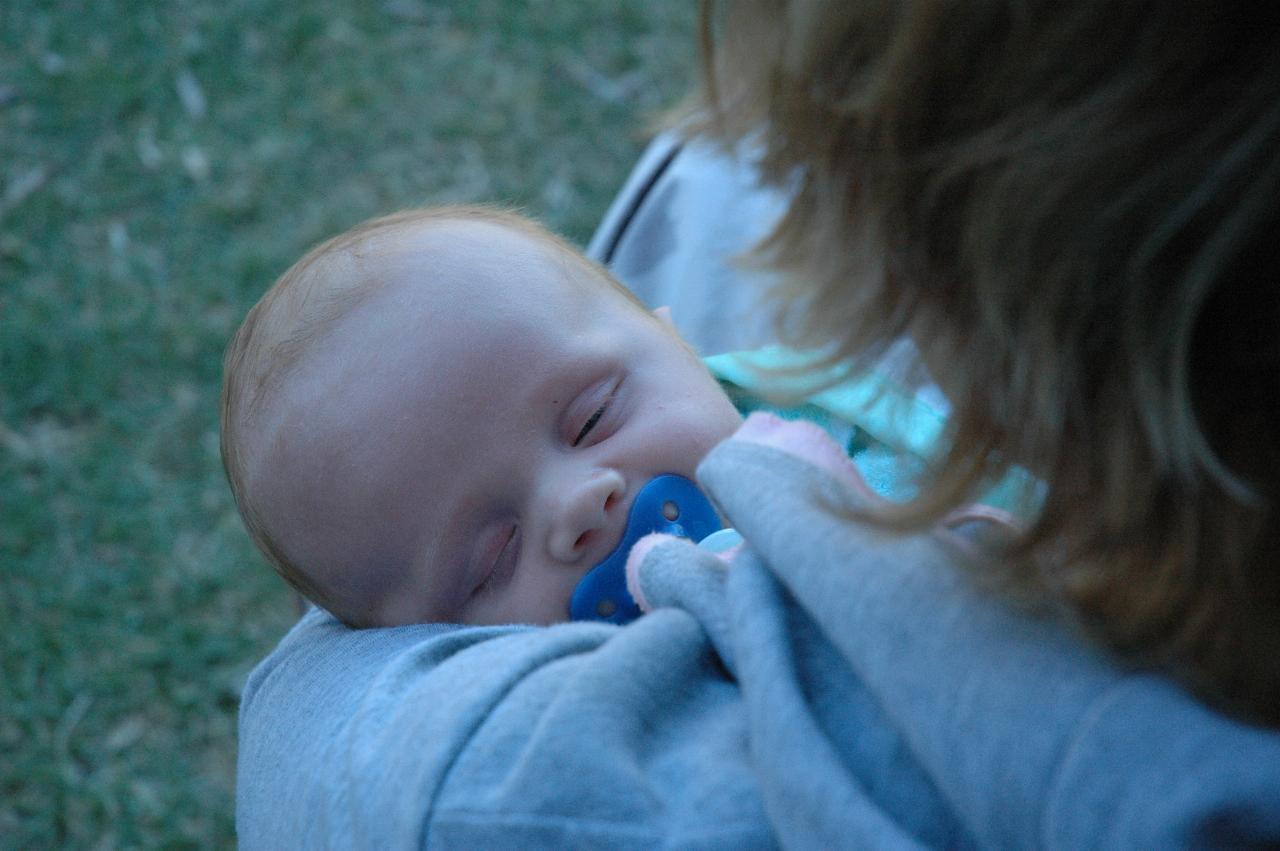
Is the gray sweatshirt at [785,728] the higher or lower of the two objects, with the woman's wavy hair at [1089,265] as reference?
lower

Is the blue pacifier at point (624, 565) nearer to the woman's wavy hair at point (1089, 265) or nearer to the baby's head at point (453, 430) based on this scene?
the baby's head at point (453, 430)

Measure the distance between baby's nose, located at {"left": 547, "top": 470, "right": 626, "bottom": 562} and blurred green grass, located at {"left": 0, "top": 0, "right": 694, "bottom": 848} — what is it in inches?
33.6

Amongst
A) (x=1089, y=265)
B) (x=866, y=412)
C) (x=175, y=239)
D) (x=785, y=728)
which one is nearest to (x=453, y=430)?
(x=866, y=412)

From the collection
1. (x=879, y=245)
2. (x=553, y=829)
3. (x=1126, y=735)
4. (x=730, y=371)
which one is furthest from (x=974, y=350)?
(x=730, y=371)

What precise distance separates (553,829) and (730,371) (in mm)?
711

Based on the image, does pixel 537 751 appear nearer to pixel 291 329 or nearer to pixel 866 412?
pixel 866 412

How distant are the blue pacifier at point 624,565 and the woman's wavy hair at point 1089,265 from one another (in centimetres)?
44

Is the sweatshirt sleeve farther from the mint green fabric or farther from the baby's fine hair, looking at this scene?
the baby's fine hair

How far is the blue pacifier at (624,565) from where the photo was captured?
1096 millimetres

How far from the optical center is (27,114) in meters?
Answer: 3.05

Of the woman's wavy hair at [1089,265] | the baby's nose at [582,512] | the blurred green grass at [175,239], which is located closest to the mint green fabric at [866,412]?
the woman's wavy hair at [1089,265]

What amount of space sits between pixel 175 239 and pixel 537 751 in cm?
241

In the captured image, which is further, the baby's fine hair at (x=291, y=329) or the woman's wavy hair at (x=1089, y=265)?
the baby's fine hair at (x=291, y=329)

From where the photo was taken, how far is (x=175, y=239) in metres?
2.80
